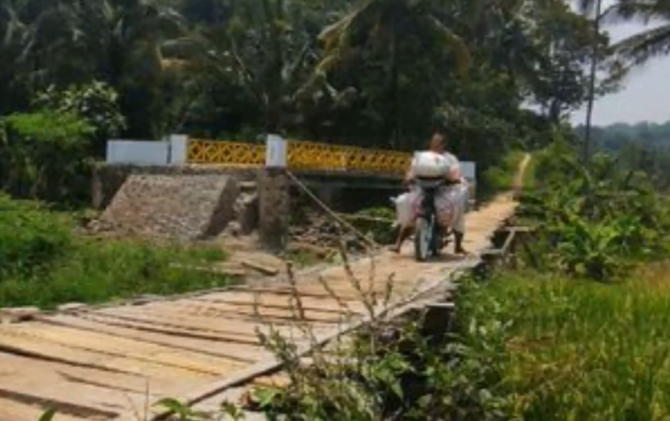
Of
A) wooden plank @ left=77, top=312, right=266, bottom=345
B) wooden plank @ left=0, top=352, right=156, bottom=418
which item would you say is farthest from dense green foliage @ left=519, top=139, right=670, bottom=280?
wooden plank @ left=0, top=352, right=156, bottom=418

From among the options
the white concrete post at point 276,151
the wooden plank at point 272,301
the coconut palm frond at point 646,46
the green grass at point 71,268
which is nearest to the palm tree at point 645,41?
the coconut palm frond at point 646,46

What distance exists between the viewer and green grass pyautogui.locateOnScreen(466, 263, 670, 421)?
497 centimetres

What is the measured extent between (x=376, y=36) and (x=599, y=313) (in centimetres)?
1971

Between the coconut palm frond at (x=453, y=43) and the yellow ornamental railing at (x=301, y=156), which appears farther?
the coconut palm frond at (x=453, y=43)

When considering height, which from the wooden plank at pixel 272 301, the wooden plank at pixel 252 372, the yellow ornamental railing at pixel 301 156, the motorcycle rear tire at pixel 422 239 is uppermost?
the yellow ornamental railing at pixel 301 156

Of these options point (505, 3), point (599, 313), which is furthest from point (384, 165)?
point (599, 313)

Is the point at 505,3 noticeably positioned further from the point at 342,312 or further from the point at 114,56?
the point at 342,312

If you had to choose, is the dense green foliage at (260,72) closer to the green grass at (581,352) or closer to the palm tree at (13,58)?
the palm tree at (13,58)

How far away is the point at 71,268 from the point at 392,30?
51.0 feet

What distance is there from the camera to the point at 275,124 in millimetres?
27375

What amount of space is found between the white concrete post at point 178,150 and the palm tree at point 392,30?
7.29 metres

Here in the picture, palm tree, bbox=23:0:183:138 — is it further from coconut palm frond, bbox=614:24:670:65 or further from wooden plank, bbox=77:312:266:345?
wooden plank, bbox=77:312:266:345

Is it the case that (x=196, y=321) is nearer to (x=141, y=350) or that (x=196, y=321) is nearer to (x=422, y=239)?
(x=141, y=350)

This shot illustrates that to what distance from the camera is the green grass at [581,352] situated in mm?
4969
